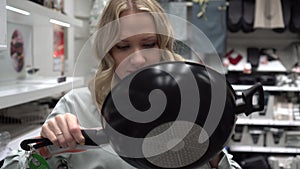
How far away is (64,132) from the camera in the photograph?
47 centimetres

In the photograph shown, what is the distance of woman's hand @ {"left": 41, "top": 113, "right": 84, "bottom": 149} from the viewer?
469 mm

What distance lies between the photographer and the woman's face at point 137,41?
1.68ft

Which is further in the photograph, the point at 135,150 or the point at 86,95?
the point at 86,95

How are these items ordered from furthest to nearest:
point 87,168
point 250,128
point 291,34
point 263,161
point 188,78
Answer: point 291,34, point 250,128, point 263,161, point 87,168, point 188,78

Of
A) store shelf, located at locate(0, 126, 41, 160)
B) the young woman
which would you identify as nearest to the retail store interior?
store shelf, located at locate(0, 126, 41, 160)

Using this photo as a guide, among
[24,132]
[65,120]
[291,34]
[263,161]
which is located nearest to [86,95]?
[65,120]

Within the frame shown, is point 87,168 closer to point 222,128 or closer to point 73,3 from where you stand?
point 222,128

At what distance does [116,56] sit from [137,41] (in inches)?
2.4

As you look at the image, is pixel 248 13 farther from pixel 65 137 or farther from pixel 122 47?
pixel 65 137

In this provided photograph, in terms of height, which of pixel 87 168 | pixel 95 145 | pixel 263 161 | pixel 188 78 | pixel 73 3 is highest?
pixel 73 3

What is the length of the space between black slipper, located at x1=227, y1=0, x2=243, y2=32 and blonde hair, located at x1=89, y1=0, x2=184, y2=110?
264 centimetres

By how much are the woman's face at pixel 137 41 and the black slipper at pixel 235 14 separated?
2.72 m

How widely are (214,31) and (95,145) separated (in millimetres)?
2831

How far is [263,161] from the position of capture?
2984 millimetres
